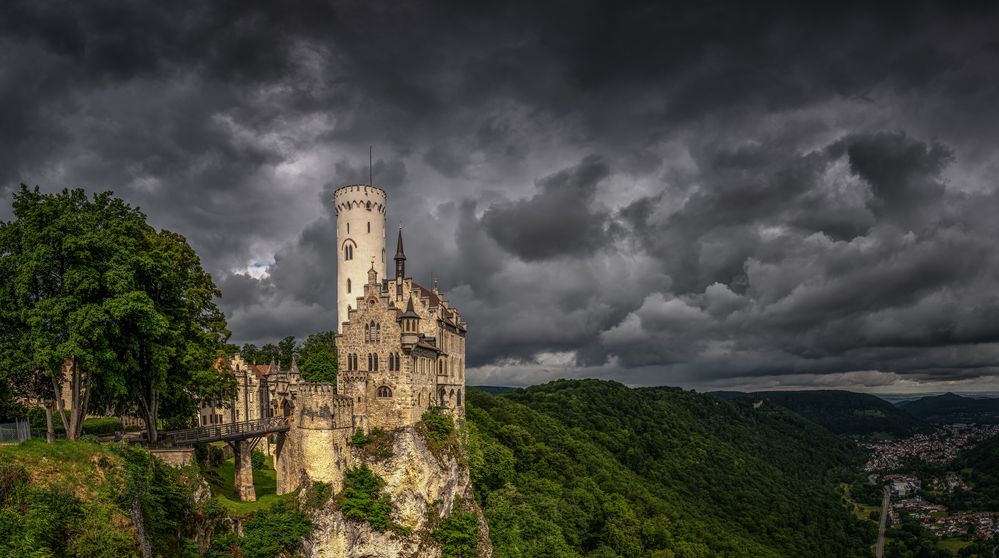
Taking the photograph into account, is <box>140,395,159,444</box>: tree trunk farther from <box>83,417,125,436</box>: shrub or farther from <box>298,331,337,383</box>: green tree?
<box>298,331,337,383</box>: green tree

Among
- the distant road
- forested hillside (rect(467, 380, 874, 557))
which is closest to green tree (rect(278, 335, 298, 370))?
forested hillside (rect(467, 380, 874, 557))

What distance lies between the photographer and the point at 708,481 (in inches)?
4938

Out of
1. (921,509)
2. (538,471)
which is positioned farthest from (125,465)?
(921,509)

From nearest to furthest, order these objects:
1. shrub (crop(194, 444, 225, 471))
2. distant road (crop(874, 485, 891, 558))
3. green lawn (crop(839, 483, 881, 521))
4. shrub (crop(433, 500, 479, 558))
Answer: distant road (crop(874, 485, 891, 558)) → shrub (crop(194, 444, 225, 471)) → shrub (crop(433, 500, 479, 558)) → green lawn (crop(839, 483, 881, 521))

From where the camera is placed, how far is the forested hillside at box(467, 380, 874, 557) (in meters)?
69.1

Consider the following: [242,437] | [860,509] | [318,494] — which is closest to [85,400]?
Result: [242,437]

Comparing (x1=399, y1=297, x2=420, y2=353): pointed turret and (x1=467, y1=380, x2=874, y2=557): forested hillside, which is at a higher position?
(x1=399, y1=297, x2=420, y2=353): pointed turret

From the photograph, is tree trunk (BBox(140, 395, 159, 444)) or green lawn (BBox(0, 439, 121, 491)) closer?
green lawn (BBox(0, 439, 121, 491))

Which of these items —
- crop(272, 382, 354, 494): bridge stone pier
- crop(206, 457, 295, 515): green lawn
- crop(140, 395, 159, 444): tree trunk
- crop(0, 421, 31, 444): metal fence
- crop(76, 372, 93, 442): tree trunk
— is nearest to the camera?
crop(0, 421, 31, 444): metal fence

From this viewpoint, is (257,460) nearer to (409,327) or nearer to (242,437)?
(242,437)

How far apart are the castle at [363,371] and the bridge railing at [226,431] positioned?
1.52 m

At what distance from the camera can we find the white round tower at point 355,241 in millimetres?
60125

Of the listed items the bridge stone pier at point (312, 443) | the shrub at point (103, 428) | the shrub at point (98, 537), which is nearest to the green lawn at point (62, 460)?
the shrub at point (98, 537)

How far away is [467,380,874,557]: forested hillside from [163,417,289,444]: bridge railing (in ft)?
77.7
